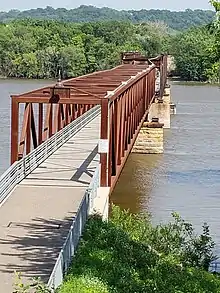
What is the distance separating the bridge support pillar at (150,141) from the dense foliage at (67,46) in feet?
302

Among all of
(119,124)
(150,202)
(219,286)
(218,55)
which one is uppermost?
(218,55)

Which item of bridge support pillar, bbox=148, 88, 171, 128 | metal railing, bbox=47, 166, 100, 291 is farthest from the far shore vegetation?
metal railing, bbox=47, 166, 100, 291

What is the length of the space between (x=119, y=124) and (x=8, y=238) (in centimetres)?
1266

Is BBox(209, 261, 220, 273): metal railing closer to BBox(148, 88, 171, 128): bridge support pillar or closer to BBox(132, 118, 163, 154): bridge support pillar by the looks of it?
BBox(132, 118, 163, 154): bridge support pillar

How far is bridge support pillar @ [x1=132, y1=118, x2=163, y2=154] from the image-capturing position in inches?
2048

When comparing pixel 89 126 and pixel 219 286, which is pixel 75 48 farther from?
pixel 219 286

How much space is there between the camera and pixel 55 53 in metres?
149

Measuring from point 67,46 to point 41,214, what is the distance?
462 ft

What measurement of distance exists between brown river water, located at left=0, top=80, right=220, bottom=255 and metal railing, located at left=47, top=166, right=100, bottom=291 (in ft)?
27.7

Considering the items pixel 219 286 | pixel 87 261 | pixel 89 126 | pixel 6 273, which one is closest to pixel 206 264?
pixel 219 286

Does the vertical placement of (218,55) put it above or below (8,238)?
above

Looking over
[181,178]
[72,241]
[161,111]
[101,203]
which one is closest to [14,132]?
[101,203]

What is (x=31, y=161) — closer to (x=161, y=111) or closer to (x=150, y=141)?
(x=150, y=141)

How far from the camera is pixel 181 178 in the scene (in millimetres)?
41656
